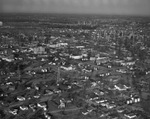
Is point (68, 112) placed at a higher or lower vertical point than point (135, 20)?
lower

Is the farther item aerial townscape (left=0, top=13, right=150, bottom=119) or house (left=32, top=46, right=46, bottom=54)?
house (left=32, top=46, right=46, bottom=54)

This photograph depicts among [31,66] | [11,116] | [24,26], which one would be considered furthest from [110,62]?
[24,26]

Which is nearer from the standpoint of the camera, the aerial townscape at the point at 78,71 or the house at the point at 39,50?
the aerial townscape at the point at 78,71

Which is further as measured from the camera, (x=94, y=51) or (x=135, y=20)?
(x=135, y=20)

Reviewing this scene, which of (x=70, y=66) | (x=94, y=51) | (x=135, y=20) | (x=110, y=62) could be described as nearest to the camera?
(x=70, y=66)

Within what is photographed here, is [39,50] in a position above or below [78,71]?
above

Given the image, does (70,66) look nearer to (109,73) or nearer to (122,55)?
(109,73)

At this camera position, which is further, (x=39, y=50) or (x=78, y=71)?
(x=39, y=50)

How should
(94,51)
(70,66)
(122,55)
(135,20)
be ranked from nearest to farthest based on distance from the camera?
1. (70,66)
2. (122,55)
3. (94,51)
4. (135,20)
